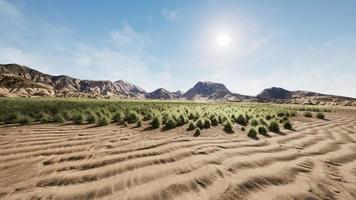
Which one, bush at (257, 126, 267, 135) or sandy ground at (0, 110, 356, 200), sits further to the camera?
bush at (257, 126, 267, 135)

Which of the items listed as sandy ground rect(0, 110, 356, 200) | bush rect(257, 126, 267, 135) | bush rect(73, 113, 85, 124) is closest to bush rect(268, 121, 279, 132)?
bush rect(257, 126, 267, 135)

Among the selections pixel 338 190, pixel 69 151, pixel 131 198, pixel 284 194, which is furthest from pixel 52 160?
pixel 338 190

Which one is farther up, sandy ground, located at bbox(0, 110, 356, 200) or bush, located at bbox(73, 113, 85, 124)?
bush, located at bbox(73, 113, 85, 124)

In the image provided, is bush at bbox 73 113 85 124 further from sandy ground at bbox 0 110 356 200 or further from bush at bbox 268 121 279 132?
bush at bbox 268 121 279 132

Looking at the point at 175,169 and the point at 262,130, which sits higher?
the point at 262,130

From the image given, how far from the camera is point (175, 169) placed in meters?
4.56

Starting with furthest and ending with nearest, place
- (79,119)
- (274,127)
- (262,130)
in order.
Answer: (79,119)
(274,127)
(262,130)

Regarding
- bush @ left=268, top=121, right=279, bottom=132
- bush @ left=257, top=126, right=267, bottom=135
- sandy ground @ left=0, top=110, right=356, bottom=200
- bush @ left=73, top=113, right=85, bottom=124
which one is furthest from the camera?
bush @ left=73, top=113, right=85, bottom=124

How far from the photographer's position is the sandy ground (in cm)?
363

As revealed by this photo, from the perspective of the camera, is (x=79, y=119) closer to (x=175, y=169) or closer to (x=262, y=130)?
(x=262, y=130)

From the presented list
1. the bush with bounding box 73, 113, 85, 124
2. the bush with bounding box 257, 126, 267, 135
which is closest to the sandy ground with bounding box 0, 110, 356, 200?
the bush with bounding box 257, 126, 267, 135

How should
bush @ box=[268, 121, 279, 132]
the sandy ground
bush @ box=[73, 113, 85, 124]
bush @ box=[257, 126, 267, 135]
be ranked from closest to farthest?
1. the sandy ground
2. bush @ box=[257, 126, 267, 135]
3. bush @ box=[268, 121, 279, 132]
4. bush @ box=[73, 113, 85, 124]

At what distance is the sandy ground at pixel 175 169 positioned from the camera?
363 cm

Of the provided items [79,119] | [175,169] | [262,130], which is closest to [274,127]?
[262,130]
